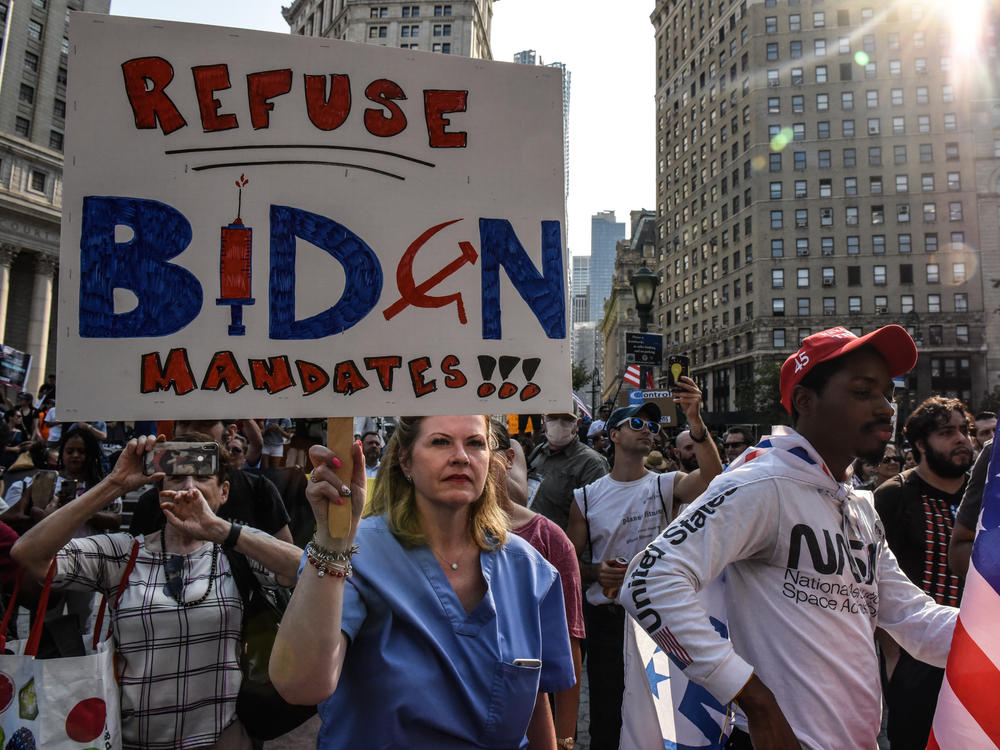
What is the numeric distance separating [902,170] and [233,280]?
77.9m

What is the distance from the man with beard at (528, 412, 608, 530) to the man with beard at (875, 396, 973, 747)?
201 centimetres

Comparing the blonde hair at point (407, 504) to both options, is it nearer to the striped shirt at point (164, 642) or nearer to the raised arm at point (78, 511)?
the raised arm at point (78, 511)

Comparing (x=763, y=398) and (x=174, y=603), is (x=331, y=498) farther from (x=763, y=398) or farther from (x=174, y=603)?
(x=763, y=398)

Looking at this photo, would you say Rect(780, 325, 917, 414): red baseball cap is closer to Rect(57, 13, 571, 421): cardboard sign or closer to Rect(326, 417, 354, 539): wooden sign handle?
Rect(57, 13, 571, 421): cardboard sign

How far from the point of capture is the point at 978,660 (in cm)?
154

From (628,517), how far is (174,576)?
105 inches

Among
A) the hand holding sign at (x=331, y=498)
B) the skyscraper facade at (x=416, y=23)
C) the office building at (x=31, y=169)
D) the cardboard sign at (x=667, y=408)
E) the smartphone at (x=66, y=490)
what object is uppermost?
the skyscraper facade at (x=416, y=23)

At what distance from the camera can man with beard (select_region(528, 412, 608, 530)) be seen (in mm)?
5208

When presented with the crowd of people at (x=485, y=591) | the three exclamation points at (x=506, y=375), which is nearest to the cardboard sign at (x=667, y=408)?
the crowd of people at (x=485, y=591)

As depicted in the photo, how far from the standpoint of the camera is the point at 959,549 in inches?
126

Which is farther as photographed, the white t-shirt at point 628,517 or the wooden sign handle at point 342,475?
the white t-shirt at point 628,517

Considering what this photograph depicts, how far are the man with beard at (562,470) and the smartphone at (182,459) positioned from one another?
3.41 m

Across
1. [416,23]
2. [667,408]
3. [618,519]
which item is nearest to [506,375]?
[618,519]

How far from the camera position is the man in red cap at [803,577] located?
1.83 meters
